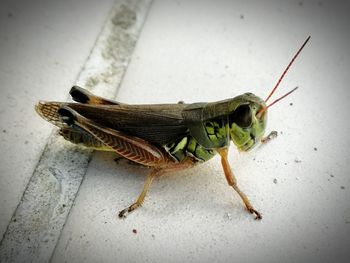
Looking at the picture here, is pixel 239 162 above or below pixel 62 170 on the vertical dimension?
above

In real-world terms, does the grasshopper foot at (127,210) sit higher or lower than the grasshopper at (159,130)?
lower

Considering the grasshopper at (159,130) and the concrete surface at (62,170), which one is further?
the grasshopper at (159,130)

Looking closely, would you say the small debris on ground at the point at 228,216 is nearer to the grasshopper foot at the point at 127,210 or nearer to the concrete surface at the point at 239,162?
the concrete surface at the point at 239,162

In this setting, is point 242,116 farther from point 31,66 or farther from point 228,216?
point 31,66

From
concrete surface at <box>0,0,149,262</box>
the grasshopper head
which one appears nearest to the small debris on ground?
the grasshopper head

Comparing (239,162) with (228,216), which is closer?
(228,216)

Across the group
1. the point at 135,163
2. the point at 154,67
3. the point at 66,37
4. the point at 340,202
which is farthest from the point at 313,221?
the point at 66,37

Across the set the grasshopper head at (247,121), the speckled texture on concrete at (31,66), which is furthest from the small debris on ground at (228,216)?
the speckled texture on concrete at (31,66)

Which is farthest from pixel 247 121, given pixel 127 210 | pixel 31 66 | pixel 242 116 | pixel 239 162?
pixel 31 66
